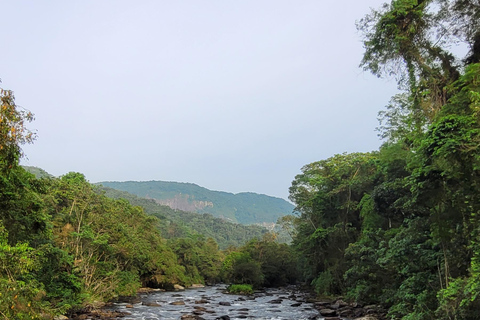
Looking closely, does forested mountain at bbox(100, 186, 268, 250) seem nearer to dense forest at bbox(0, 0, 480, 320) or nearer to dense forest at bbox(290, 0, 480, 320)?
dense forest at bbox(0, 0, 480, 320)

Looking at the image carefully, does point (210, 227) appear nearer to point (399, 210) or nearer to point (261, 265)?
point (261, 265)

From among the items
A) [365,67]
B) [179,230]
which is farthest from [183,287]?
[179,230]

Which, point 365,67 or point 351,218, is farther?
point 351,218

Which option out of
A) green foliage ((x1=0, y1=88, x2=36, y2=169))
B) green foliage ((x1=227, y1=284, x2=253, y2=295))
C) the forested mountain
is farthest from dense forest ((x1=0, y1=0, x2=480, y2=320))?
the forested mountain

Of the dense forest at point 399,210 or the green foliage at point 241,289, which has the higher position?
the dense forest at point 399,210

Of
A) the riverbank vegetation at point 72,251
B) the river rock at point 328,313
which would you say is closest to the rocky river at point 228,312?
the river rock at point 328,313

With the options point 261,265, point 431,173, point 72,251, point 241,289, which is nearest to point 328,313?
point 431,173

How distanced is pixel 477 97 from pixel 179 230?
95409 millimetres

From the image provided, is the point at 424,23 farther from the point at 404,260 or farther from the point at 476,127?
the point at 404,260

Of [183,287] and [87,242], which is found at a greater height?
[87,242]

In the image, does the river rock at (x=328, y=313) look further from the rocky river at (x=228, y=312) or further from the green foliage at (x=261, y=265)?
the green foliage at (x=261, y=265)

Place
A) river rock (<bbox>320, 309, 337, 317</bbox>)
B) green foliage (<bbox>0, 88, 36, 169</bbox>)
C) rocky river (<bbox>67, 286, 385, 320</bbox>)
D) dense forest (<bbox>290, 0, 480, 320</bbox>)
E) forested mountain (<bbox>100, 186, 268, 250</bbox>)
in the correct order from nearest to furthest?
green foliage (<bbox>0, 88, 36, 169</bbox>), dense forest (<bbox>290, 0, 480, 320</bbox>), rocky river (<bbox>67, 286, 385, 320</bbox>), river rock (<bbox>320, 309, 337, 317</bbox>), forested mountain (<bbox>100, 186, 268, 250</bbox>)

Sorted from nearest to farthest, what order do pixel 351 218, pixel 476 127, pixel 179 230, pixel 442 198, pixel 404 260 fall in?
pixel 476 127, pixel 442 198, pixel 404 260, pixel 351 218, pixel 179 230

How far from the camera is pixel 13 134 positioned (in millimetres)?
7227
